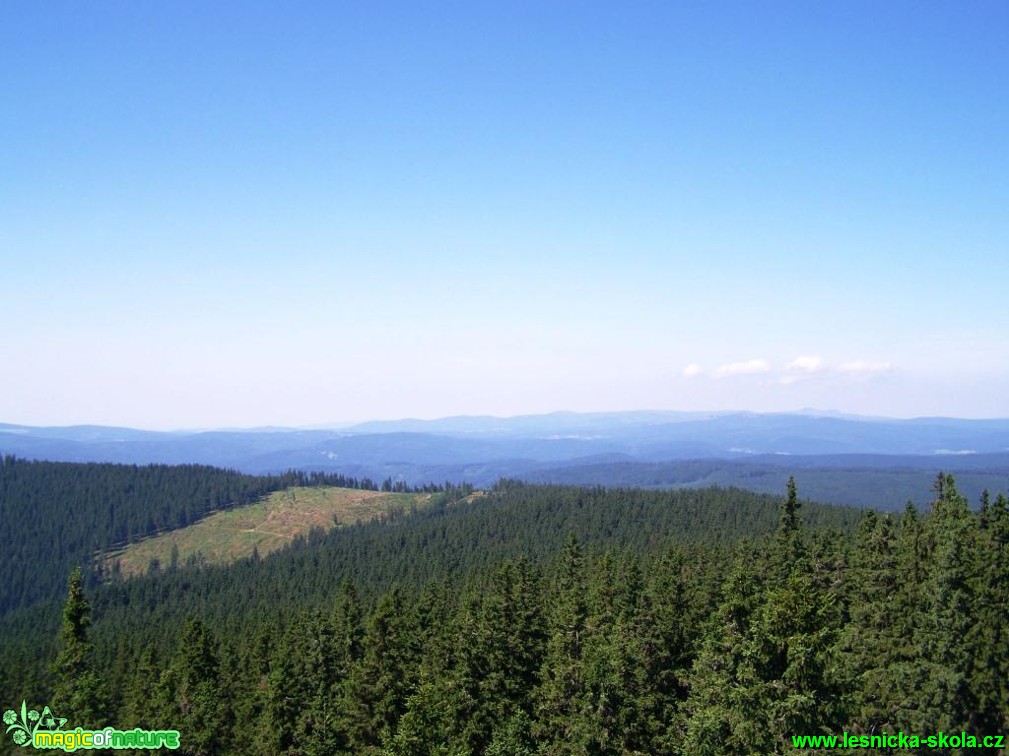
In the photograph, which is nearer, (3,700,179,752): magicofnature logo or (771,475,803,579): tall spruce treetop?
(3,700,179,752): magicofnature logo

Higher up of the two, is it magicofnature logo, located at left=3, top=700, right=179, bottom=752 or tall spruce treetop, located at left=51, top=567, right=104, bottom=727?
tall spruce treetop, located at left=51, top=567, right=104, bottom=727

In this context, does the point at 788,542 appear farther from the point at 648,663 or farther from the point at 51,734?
the point at 51,734

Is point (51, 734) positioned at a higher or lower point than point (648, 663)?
lower

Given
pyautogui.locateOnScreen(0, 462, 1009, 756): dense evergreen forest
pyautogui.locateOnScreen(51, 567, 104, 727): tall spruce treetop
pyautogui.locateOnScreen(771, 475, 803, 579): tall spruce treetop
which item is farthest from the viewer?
pyautogui.locateOnScreen(771, 475, 803, 579): tall spruce treetop

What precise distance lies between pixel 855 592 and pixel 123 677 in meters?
81.1

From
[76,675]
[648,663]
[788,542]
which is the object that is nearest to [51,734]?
[76,675]

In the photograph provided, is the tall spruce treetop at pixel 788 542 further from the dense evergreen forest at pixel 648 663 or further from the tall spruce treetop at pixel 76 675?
the tall spruce treetop at pixel 76 675

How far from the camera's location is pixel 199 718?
48312 millimetres

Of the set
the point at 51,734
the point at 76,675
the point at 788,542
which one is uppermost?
the point at 788,542

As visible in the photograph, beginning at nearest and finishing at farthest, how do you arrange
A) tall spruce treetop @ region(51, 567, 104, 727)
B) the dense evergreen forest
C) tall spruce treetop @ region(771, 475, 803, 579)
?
the dense evergreen forest
tall spruce treetop @ region(51, 567, 104, 727)
tall spruce treetop @ region(771, 475, 803, 579)

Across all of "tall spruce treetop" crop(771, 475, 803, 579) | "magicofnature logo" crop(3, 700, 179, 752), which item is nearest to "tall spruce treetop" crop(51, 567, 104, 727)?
"magicofnature logo" crop(3, 700, 179, 752)

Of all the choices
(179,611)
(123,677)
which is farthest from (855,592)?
(179,611)

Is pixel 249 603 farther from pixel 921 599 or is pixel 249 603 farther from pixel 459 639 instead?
pixel 921 599

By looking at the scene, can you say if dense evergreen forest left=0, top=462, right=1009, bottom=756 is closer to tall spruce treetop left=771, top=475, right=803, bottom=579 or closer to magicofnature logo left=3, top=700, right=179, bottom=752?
tall spruce treetop left=771, top=475, right=803, bottom=579
